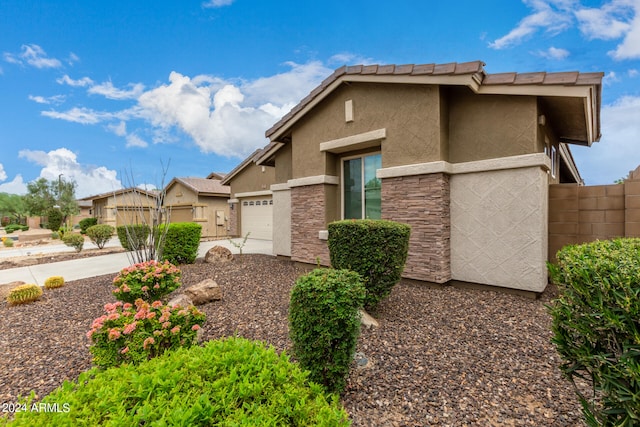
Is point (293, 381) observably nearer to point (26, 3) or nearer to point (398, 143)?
point (398, 143)

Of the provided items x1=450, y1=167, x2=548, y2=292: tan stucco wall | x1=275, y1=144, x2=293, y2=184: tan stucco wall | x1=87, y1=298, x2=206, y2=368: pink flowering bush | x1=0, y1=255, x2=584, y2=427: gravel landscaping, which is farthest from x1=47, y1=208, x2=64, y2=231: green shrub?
x1=450, y1=167, x2=548, y2=292: tan stucco wall

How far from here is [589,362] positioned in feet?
5.79

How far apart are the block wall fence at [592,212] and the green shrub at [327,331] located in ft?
21.9

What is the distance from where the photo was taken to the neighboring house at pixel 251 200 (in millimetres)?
17422

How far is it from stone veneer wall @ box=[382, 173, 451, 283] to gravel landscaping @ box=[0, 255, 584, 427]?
0.45m

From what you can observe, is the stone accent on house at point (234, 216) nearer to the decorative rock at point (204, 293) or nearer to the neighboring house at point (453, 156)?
the neighboring house at point (453, 156)

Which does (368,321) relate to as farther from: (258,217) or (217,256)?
(258,217)

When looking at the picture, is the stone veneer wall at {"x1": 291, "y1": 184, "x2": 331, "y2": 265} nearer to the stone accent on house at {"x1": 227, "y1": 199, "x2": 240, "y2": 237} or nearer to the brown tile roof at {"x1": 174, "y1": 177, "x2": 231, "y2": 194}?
the stone accent on house at {"x1": 227, "y1": 199, "x2": 240, "y2": 237}

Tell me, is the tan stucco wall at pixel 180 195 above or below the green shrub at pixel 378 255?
above

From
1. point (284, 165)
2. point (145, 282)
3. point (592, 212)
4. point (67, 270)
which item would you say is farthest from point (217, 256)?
point (592, 212)

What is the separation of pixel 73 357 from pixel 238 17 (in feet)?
32.6

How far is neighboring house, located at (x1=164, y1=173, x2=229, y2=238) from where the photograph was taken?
69.1 feet

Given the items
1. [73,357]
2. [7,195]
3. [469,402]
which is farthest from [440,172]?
[7,195]

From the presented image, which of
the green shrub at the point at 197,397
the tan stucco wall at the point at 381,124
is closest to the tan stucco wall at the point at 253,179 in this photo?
the tan stucco wall at the point at 381,124
